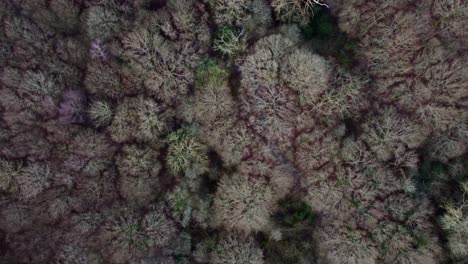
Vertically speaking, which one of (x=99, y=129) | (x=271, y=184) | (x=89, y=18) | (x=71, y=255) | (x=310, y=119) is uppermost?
(x=310, y=119)

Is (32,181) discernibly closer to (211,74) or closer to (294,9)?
(211,74)

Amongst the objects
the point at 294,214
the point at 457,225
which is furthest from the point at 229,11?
the point at 457,225

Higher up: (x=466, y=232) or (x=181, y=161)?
(x=466, y=232)

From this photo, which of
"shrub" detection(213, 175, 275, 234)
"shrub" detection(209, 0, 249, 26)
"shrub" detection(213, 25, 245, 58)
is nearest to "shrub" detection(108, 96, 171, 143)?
"shrub" detection(213, 25, 245, 58)

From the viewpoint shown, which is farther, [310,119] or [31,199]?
[310,119]

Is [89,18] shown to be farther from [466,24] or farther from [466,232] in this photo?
[466,232]

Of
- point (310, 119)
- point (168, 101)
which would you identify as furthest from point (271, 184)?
point (168, 101)
